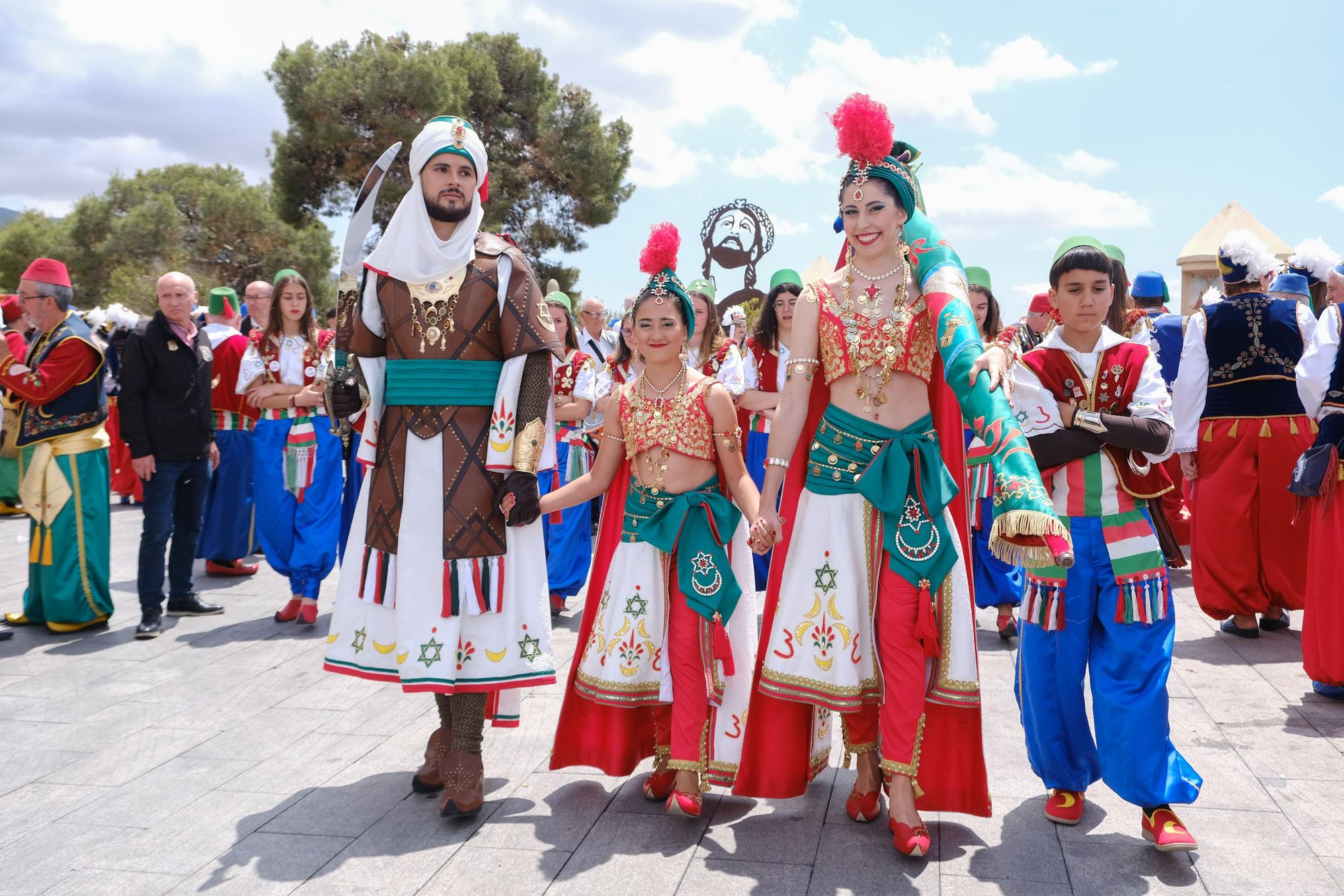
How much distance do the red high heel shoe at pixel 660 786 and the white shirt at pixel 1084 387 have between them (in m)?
1.66

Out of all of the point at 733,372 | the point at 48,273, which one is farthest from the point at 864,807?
the point at 48,273

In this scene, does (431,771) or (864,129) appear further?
(431,771)

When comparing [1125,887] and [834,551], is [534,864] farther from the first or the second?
[1125,887]

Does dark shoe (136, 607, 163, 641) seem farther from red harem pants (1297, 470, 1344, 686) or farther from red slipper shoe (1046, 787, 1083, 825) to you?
red harem pants (1297, 470, 1344, 686)

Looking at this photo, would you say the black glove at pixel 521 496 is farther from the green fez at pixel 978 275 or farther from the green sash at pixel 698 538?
the green fez at pixel 978 275

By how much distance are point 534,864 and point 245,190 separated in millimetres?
31559

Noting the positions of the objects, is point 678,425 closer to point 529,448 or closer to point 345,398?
point 529,448

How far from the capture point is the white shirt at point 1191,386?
6.03m

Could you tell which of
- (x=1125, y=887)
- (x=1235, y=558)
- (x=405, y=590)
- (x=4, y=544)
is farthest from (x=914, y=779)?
(x=4, y=544)

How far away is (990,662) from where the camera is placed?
561cm

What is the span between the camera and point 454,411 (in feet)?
12.1

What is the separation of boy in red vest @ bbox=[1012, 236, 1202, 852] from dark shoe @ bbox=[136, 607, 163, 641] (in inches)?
202

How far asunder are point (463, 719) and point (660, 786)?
750 mm

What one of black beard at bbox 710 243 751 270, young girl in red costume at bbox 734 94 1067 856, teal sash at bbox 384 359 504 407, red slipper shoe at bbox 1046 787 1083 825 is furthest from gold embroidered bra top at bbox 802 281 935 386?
black beard at bbox 710 243 751 270
